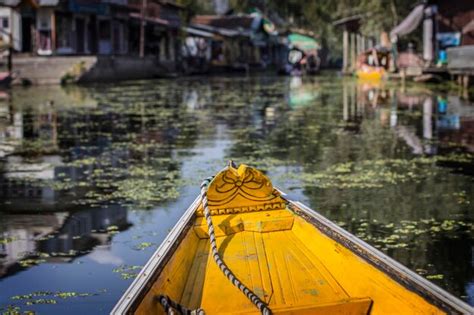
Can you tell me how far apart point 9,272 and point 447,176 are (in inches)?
247

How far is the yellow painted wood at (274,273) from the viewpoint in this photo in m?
4.21

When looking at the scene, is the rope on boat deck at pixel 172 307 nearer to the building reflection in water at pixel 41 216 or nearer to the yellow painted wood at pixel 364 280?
the yellow painted wood at pixel 364 280

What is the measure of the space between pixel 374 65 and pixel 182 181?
3470cm

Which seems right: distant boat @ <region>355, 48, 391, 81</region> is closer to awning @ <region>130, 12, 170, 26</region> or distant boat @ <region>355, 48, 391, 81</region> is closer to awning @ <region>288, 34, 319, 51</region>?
awning @ <region>288, 34, 319, 51</region>

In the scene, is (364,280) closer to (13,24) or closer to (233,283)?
(233,283)

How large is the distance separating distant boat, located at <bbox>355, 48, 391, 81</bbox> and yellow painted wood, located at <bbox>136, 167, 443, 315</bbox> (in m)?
36.7

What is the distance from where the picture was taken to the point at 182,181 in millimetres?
10289

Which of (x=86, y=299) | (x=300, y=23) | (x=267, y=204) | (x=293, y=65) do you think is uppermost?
(x=300, y=23)

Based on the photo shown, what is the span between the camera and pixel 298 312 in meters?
4.18

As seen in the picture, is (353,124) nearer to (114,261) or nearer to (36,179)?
(36,179)

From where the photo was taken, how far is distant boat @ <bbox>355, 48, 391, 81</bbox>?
41594mm

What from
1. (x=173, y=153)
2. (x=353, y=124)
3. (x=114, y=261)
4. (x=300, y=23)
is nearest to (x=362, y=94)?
(x=353, y=124)

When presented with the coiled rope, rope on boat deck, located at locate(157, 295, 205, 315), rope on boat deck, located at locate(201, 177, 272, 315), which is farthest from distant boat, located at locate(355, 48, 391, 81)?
rope on boat deck, located at locate(157, 295, 205, 315)

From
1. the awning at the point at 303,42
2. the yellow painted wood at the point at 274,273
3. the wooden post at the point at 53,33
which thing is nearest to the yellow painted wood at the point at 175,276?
the yellow painted wood at the point at 274,273
